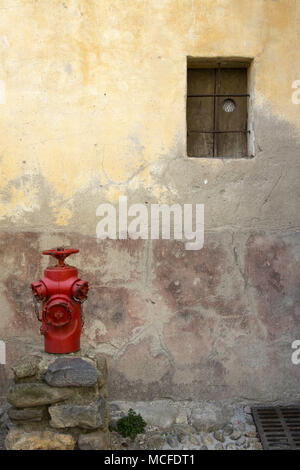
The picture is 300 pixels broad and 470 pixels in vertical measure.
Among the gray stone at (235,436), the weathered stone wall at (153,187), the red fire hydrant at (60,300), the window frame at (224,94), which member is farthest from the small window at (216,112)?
the gray stone at (235,436)

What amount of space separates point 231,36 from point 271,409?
290 centimetres

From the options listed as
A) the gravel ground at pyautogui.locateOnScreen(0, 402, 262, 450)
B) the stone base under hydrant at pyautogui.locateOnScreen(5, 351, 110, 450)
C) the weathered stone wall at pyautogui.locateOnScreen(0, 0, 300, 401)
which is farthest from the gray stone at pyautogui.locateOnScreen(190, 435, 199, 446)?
the stone base under hydrant at pyautogui.locateOnScreen(5, 351, 110, 450)

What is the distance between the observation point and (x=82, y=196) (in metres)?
3.44

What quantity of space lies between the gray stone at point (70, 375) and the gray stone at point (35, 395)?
0.04 m

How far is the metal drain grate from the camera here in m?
2.98

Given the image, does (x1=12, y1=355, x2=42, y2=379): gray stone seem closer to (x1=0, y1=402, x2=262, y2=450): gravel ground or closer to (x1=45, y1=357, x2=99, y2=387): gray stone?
(x1=45, y1=357, x2=99, y2=387): gray stone

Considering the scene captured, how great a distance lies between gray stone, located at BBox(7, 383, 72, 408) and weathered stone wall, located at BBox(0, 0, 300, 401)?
804mm

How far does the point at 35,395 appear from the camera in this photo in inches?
104

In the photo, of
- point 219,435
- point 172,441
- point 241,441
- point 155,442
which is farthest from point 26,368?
point 241,441

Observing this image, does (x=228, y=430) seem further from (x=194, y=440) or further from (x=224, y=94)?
(x=224, y=94)

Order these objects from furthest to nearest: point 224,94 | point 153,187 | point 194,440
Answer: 1. point 224,94
2. point 153,187
3. point 194,440

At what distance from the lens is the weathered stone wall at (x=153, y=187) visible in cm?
339

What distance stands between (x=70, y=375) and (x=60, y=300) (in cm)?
45
